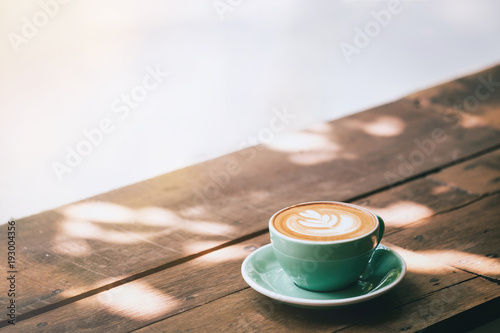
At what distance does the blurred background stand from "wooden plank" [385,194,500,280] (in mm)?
752

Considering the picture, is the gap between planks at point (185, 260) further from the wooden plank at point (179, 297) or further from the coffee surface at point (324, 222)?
the coffee surface at point (324, 222)

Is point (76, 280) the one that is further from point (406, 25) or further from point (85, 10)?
point (406, 25)

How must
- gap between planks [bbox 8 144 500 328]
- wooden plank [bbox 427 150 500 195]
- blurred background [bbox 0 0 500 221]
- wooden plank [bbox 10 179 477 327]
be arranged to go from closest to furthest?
1. gap between planks [bbox 8 144 500 328]
2. wooden plank [bbox 10 179 477 327]
3. wooden plank [bbox 427 150 500 195]
4. blurred background [bbox 0 0 500 221]

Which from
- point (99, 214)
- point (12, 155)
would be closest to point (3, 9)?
point (12, 155)

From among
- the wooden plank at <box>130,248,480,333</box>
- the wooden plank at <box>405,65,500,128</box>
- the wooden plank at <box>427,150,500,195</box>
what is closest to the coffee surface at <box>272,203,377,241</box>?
the wooden plank at <box>130,248,480,333</box>

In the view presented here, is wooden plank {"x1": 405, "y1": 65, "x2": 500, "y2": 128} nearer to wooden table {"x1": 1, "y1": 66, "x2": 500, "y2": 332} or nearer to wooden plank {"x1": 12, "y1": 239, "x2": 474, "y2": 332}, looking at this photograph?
wooden table {"x1": 1, "y1": 66, "x2": 500, "y2": 332}

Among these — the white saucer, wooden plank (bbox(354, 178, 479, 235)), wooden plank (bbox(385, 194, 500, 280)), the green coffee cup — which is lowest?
wooden plank (bbox(385, 194, 500, 280))

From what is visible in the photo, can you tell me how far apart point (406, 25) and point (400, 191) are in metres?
2.27

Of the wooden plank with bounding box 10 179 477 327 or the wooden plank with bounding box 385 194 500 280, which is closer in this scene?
the wooden plank with bounding box 385 194 500 280

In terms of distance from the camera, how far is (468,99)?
181 centimetres

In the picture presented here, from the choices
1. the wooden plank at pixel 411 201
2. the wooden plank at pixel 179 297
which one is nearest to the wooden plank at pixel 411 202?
the wooden plank at pixel 411 201

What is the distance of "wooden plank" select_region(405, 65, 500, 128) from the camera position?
1712 mm

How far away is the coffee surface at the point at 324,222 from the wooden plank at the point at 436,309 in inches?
5.1

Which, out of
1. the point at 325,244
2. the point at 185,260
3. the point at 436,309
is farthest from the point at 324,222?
the point at 185,260
